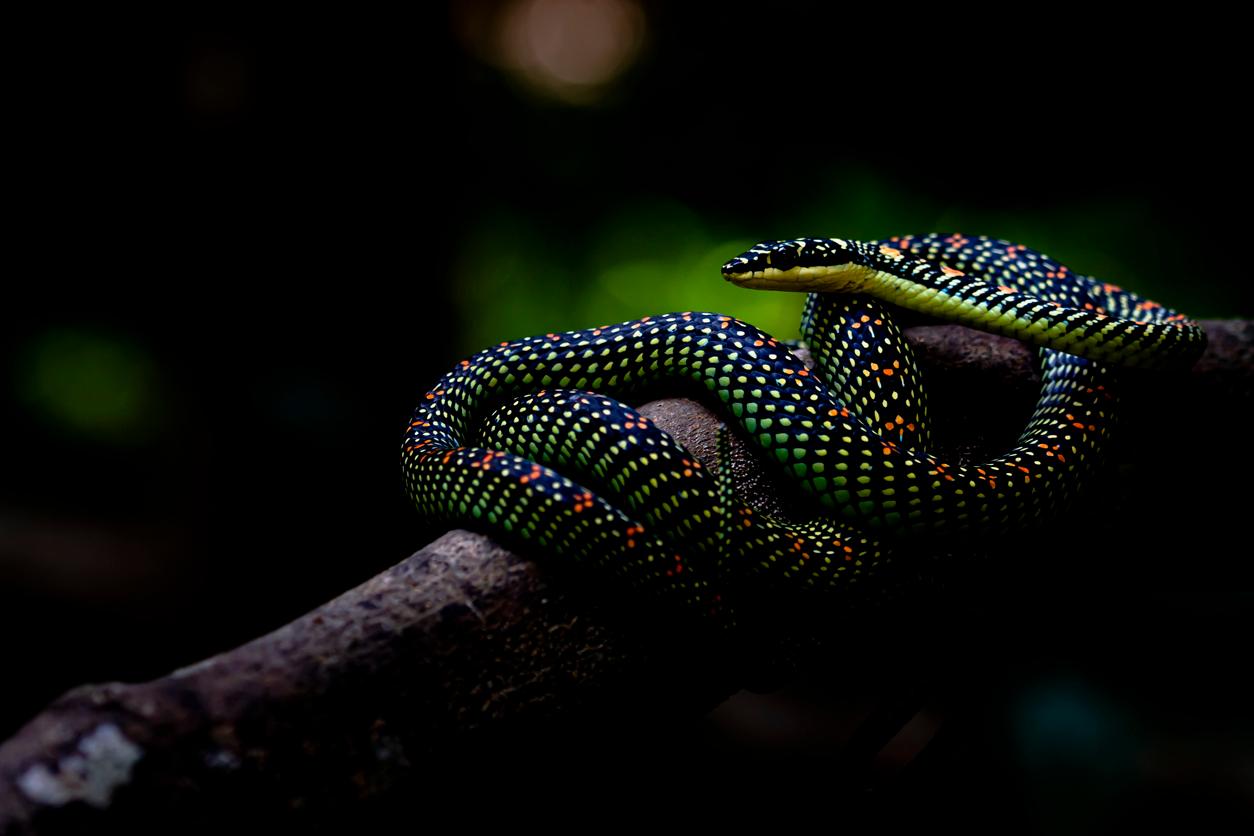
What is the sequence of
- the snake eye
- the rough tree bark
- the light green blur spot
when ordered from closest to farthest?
the rough tree bark → the snake eye → the light green blur spot

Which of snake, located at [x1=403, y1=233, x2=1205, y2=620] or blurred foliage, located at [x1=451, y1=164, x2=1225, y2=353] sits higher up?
blurred foliage, located at [x1=451, y1=164, x2=1225, y2=353]

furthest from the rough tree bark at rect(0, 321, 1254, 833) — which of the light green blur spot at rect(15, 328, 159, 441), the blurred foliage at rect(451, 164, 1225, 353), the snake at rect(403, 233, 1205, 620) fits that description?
the light green blur spot at rect(15, 328, 159, 441)

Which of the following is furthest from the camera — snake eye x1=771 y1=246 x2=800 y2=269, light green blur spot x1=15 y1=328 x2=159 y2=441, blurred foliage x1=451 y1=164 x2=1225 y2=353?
light green blur spot x1=15 y1=328 x2=159 y2=441

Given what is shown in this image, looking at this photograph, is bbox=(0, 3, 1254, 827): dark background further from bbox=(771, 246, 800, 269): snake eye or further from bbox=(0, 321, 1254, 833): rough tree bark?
bbox=(0, 321, 1254, 833): rough tree bark

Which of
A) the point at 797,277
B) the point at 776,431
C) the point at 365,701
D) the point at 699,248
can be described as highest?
the point at 699,248

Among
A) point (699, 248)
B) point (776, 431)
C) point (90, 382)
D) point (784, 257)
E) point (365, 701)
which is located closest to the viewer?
point (365, 701)

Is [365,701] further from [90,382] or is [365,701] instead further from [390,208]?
[90,382]

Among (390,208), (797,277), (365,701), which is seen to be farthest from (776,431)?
(390,208)

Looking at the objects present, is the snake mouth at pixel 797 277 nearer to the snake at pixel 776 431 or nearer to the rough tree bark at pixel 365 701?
the snake at pixel 776 431

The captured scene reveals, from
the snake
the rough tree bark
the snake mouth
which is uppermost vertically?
the snake mouth
